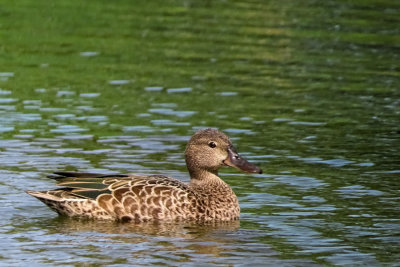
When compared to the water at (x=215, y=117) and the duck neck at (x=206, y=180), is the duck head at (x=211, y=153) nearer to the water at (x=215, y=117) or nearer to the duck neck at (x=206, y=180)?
the duck neck at (x=206, y=180)

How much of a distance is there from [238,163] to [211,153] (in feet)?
1.17

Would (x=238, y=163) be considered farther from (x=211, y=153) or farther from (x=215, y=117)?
(x=215, y=117)

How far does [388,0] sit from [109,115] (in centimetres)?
1584

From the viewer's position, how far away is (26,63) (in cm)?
2473

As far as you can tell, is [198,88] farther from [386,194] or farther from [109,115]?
[386,194]

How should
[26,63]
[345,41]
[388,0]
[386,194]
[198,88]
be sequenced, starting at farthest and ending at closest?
[388,0], [345,41], [26,63], [198,88], [386,194]

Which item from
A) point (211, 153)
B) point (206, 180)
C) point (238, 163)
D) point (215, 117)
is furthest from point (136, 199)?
point (215, 117)

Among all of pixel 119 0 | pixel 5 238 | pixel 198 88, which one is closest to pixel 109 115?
pixel 198 88

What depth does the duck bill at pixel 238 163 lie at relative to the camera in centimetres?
1454

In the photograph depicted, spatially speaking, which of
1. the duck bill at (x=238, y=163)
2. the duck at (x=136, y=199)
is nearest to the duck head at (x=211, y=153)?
the duck bill at (x=238, y=163)

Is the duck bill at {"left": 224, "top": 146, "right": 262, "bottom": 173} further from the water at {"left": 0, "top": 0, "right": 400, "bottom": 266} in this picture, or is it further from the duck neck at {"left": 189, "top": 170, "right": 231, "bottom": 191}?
the water at {"left": 0, "top": 0, "right": 400, "bottom": 266}

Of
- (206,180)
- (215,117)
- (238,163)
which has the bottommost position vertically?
(206,180)

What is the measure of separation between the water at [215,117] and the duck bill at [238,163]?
0.51 metres

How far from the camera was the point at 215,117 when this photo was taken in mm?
20344
